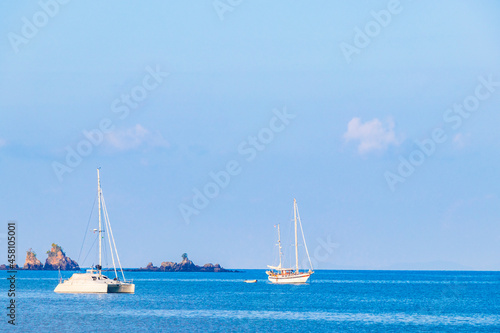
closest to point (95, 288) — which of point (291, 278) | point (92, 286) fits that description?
point (92, 286)

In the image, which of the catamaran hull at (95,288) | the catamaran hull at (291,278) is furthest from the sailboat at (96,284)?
the catamaran hull at (291,278)

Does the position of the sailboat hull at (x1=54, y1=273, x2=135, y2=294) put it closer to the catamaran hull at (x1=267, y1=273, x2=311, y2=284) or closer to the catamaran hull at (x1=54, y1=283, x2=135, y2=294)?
the catamaran hull at (x1=54, y1=283, x2=135, y2=294)

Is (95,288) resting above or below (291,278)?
below

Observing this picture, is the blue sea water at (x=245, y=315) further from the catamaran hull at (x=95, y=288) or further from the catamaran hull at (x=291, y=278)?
the catamaran hull at (x=291, y=278)

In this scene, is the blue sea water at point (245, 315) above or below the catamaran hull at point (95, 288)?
below

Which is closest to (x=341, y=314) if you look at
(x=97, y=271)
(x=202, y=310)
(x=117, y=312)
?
(x=202, y=310)

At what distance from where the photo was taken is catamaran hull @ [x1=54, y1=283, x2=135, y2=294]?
353 feet

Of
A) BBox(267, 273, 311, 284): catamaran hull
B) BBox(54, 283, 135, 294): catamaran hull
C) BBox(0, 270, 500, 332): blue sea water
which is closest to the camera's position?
BBox(0, 270, 500, 332): blue sea water

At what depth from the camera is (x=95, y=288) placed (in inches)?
4252

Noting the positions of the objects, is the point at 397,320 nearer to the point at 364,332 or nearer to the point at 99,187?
the point at 364,332

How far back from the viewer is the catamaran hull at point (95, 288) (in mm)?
107500

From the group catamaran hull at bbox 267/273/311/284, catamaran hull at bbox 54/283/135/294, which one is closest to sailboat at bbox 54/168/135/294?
catamaran hull at bbox 54/283/135/294

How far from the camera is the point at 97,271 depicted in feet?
358

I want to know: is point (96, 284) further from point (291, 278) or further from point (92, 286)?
point (291, 278)
